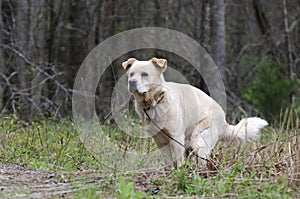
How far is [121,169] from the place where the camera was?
5.22 m

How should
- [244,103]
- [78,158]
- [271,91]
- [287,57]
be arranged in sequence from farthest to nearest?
[287,57] → [244,103] → [271,91] → [78,158]

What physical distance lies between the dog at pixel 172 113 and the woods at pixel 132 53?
298 cm

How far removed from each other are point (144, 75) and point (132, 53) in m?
8.80

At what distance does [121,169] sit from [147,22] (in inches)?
400

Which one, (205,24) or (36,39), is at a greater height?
(205,24)

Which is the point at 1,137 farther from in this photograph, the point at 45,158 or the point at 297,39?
the point at 297,39

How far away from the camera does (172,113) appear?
6.15 m

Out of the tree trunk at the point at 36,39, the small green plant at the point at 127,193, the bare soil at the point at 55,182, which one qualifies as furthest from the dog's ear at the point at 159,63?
the tree trunk at the point at 36,39

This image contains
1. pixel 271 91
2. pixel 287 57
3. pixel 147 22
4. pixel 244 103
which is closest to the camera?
pixel 271 91

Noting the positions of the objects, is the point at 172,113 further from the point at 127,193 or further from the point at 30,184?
the point at 127,193

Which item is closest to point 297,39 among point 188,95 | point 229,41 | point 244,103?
point 229,41

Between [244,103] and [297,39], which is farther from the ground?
[297,39]

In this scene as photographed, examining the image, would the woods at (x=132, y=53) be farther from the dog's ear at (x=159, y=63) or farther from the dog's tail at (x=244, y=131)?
the dog's ear at (x=159, y=63)

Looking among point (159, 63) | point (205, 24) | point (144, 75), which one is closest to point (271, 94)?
point (205, 24)
